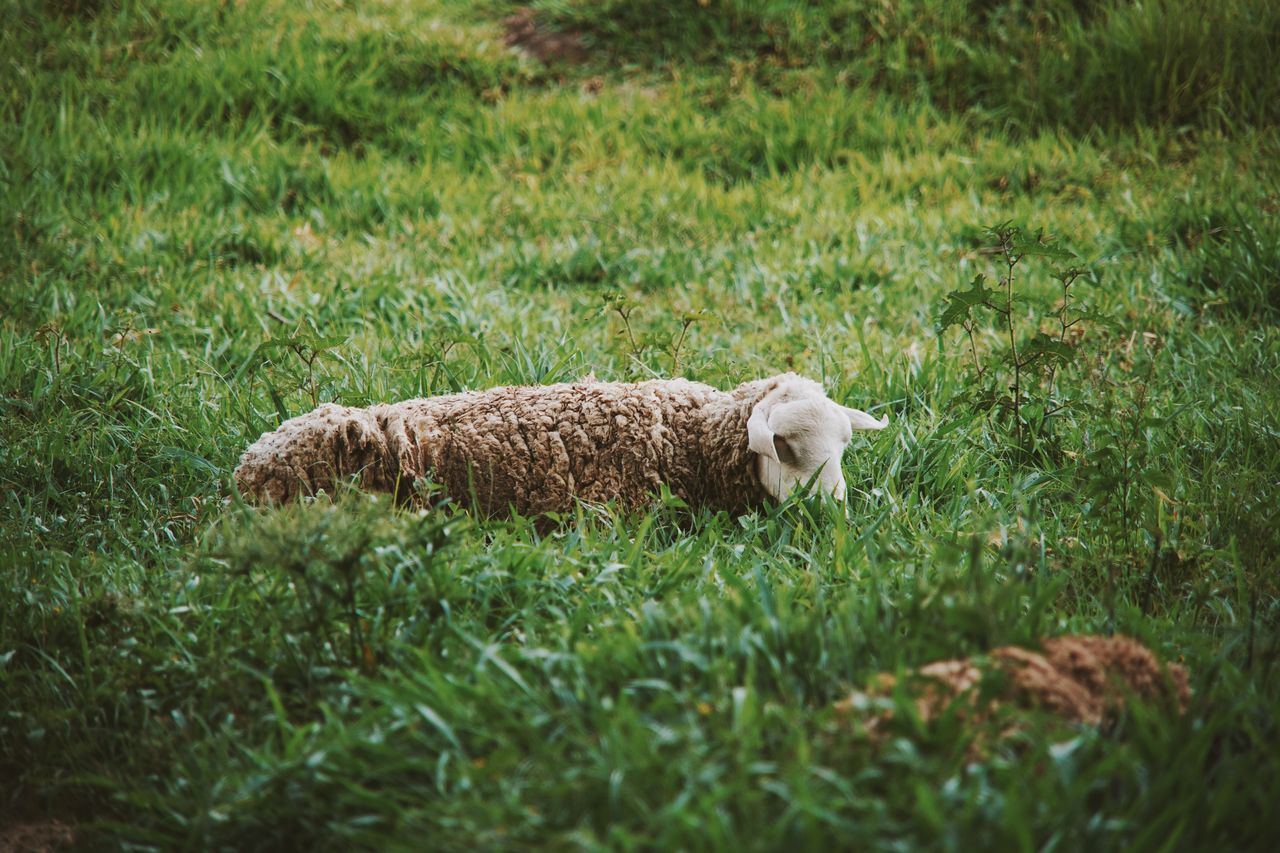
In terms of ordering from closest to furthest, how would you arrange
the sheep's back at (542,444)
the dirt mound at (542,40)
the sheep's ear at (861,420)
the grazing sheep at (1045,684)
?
the grazing sheep at (1045,684)
the sheep's back at (542,444)
the sheep's ear at (861,420)
the dirt mound at (542,40)

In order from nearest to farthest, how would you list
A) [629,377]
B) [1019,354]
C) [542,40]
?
[1019,354], [629,377], [542,40]

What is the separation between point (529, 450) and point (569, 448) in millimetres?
111

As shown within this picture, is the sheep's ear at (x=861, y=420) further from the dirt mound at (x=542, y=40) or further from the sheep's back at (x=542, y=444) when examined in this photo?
the dirt mound at (x=542, y=40)

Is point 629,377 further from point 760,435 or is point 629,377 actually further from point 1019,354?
point 1019,354

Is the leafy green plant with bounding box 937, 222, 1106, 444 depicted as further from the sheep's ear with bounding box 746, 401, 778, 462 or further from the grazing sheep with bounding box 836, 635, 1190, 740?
the grazing sheep with bounding box 836, 635, 1190, 740

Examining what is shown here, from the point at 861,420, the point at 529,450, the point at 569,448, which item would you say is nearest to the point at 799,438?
the point at 861,420

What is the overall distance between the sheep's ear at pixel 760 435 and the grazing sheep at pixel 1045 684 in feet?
2.93

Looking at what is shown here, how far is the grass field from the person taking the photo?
183cm

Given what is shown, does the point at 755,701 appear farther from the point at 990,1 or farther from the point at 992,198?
the point at 990,1

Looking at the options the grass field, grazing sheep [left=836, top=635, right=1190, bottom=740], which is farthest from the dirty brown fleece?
grazing sheep [left=836, top=635, right=1190, bottom=740]

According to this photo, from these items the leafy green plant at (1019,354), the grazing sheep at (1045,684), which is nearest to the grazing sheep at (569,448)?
the leafy green plant at (1019,354)

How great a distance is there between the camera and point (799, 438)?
280cm

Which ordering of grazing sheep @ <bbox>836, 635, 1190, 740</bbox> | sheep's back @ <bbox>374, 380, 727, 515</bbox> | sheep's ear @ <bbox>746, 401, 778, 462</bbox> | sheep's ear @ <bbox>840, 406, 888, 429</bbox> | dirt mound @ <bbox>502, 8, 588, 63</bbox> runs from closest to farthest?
grazing sheep @ <bbox>836, 635, 1190, 740</bbox> → sheep's ear @ <bbox>746, 401, 778, 462</bbox> → sheep's back @ <bbox>374, 380, 727, 515</bbox> → sheep's ear @ <bbox>840, 406, 888, 429</bbox> → dirt mound @ <bbox>502, 8, 588, 63</bbox>

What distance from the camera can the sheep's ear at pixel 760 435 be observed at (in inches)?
107
